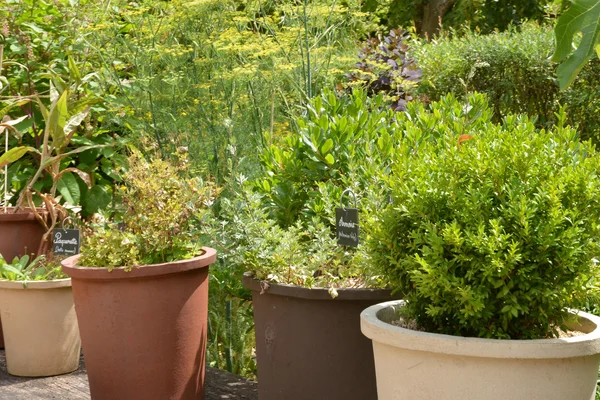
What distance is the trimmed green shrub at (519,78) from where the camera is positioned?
17.6 feet

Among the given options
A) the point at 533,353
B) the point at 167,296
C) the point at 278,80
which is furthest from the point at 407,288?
the point at 278,80

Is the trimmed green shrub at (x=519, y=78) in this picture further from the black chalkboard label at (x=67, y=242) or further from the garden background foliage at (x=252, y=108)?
the black chalkboard label at (x=67, y=242)

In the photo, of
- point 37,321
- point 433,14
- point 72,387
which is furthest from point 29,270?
point 433,14

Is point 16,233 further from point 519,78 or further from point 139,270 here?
point 519,78

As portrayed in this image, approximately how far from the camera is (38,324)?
4195mm

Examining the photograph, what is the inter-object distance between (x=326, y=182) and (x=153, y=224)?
78 centimetres

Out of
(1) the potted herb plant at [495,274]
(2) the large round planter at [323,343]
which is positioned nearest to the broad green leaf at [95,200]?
(2) the large round planter at [323,343]

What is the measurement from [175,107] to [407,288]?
237cm

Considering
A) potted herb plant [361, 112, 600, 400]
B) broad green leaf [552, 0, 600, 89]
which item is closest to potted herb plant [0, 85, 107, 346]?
potted herb plant [361, 112, 600, 400]

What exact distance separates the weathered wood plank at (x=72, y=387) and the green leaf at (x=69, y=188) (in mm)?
1140

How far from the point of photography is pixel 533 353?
2209 mm

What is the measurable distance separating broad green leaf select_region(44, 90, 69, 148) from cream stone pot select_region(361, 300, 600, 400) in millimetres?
2768

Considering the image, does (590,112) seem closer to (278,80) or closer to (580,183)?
(278,80)

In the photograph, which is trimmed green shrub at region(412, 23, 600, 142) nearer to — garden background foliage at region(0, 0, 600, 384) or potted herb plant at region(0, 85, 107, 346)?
garden background foliage at region(0, 0, 600, 384)
